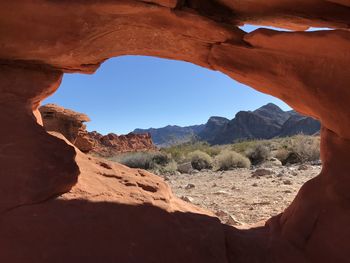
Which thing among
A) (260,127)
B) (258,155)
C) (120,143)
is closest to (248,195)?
(258,155)

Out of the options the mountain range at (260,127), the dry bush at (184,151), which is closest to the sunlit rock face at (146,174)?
the dry bush at (184,151)

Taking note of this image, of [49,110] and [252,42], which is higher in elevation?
[252,42]

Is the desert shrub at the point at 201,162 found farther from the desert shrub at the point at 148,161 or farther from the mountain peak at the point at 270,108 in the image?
the mountain peak at the point at 270,108

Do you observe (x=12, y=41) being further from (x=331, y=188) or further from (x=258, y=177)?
(x=258, y=177)

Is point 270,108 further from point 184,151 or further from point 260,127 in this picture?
point 184,151

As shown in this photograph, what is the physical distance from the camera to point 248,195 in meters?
8.29

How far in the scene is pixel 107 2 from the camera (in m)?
4.27

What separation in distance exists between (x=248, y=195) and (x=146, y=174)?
11.9 feet

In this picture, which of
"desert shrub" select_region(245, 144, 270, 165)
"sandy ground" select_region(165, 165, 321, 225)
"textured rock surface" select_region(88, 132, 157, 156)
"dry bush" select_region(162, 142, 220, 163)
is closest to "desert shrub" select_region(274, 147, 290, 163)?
"desert shrub" select_region(245, 144, 270, 165)

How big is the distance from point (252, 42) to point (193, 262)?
2.63 metres

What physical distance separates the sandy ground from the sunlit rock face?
2.03 m

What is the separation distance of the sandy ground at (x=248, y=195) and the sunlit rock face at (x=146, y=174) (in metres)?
2.03

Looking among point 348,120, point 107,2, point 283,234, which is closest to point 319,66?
point 348,120

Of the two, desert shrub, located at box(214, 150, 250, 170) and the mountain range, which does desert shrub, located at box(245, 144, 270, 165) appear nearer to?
desert shrub, located at box(214, 150, 250, 170)
